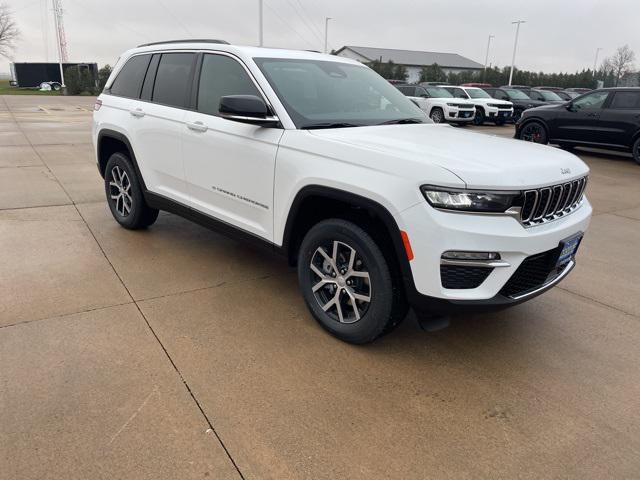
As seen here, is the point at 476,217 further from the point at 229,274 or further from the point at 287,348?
the point at 229,274

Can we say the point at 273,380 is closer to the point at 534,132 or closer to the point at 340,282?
the point at 340,282

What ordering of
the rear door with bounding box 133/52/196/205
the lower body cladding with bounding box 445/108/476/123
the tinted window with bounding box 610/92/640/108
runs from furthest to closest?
the lower body cladding with bounding box 445/108/476/123 < the tinted window with bounding box 610/92/640/108 < the rear door with bounding box 133/52/196/205

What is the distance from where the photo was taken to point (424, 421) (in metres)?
2.71

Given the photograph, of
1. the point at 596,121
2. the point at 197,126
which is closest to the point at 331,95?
the point at 197,126

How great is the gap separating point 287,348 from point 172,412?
895mm

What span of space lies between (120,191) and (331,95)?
279 centimetres

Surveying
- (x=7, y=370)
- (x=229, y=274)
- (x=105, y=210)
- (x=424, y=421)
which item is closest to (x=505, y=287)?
(x=424, y=421)

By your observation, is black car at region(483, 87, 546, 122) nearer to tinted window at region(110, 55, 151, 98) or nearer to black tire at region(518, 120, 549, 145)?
black tire at region(518, 120, 549, 145)

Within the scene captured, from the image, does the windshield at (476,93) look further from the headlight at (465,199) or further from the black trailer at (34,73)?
the black trailer at (34,73)

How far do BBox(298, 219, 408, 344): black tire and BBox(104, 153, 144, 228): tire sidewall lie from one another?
97.7 inches

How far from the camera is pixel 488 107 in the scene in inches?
817

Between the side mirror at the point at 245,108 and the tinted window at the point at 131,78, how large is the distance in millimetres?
2128

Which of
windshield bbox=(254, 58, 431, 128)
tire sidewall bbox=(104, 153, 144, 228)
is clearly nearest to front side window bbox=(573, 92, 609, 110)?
windshield bbox=(254, 58, 431, 128)

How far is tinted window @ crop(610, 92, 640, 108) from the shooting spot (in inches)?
474
